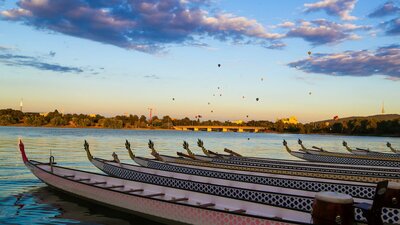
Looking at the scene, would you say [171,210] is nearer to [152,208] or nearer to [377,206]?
[152,208]

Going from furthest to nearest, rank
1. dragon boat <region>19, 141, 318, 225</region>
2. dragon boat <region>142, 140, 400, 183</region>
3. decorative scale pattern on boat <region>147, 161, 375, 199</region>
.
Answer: dragon boat <region>142, 140, 400, 183</region> → decorative scale pattern on boat <region>147, 161, 375, 199</region> → dragon boat <region>19, 141, 318, 225</region>

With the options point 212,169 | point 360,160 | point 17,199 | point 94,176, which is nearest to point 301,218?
point 212,169

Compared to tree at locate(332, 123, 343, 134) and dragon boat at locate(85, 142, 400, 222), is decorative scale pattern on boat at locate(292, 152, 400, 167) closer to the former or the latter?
dragon boat at locate(85, 142, 400, 222)

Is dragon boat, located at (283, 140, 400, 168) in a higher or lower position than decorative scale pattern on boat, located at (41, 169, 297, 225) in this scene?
higher

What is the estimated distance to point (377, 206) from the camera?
21.1ft

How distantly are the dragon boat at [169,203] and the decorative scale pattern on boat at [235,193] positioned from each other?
0.26 m

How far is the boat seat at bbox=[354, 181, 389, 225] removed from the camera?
633 cm

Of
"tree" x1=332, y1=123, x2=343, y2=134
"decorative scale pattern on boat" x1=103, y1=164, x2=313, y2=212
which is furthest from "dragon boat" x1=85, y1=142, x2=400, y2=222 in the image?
"tree" x1=332, y1=123, x2=343, y2=134

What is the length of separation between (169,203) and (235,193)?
2497 mm

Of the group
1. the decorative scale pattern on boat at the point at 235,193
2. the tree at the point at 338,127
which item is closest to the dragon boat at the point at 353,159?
the decorative scale pattern on boat at the point at 235,193

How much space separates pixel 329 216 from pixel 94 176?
12250 millimetres

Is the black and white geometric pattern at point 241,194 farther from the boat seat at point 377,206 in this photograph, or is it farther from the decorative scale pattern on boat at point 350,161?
the decorative scale pattern on boat at point 350,161

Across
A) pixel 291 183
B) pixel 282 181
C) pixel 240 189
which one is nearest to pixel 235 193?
pixel 240 189

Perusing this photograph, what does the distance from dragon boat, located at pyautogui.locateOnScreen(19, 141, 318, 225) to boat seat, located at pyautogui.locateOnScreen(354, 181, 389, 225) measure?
164 cm
